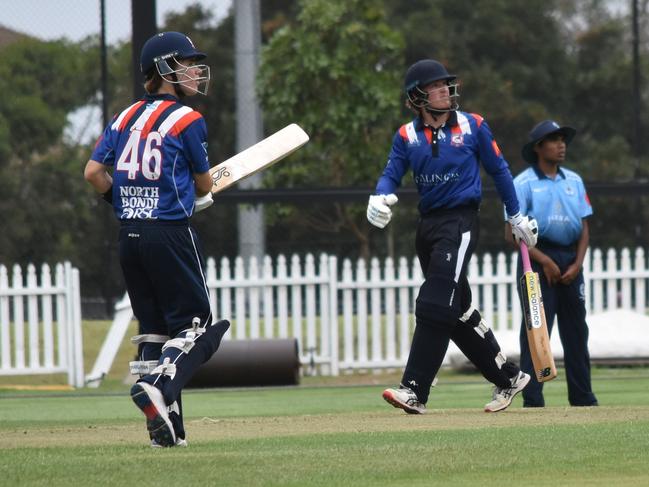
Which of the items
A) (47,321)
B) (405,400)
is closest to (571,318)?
(405,400)

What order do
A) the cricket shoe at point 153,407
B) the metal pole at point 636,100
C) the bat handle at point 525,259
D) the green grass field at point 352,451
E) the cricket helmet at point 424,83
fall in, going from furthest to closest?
the metal pole at point 636,100
the bat handle at point 525,259
the cricket helmet at point 424,83
the cricket shoe at point 153,407
the green grass field at point 352,451

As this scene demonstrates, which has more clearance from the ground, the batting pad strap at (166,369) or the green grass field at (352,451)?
the batting pad strap at (166,369)

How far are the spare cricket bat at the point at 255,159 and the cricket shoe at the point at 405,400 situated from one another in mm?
1451

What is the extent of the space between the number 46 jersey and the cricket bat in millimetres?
2669

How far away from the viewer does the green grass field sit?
5453 mm

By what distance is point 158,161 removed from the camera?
6.67m

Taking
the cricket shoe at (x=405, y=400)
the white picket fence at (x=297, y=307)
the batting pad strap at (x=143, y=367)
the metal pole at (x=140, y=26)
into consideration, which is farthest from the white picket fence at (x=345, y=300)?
the batting pad strap at (x=143, y=367)

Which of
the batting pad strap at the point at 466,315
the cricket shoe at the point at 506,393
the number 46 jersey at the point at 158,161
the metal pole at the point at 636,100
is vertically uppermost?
the metal pole at the point at 636,100

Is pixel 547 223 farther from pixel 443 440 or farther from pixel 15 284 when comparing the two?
pixel 15 284

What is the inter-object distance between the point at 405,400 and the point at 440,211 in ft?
3.56

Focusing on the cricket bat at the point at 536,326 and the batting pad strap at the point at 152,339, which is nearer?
the batting pad strap at the point at 152,339

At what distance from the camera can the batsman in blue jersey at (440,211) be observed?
320 inches

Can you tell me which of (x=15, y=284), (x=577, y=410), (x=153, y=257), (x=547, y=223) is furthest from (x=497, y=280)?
(x=153, y=257)

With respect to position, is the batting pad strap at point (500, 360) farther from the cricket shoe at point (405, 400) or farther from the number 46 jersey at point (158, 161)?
the number 46 jersey at point (158, 161)
